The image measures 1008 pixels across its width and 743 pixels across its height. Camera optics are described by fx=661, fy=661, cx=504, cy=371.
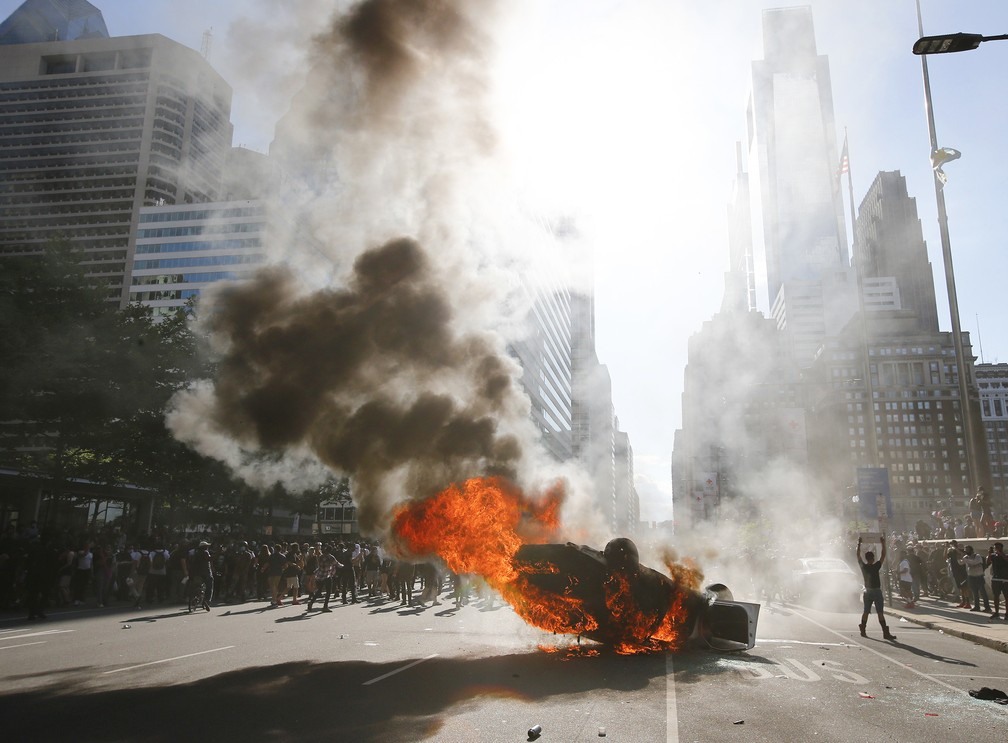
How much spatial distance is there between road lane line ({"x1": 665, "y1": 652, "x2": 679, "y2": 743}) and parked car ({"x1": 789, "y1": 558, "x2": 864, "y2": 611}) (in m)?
13.4

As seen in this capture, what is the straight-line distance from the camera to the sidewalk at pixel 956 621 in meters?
12.6

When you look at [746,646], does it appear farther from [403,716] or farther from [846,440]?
[846,440]

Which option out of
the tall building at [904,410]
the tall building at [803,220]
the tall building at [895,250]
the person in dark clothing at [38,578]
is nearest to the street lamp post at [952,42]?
the person in dark clothing at [38,578]

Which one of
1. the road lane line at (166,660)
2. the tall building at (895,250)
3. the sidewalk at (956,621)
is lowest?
the sidewalk at (956,621)

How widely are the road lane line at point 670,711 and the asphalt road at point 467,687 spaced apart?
0.03 m

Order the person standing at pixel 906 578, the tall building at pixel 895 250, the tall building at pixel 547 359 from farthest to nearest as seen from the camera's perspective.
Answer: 1. the tall building at pixel 895 250
2. the tall building at pixel 547 359
3. the person standing at pixel 906 578

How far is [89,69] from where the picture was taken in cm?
9594

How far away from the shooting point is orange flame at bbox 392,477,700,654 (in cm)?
1032

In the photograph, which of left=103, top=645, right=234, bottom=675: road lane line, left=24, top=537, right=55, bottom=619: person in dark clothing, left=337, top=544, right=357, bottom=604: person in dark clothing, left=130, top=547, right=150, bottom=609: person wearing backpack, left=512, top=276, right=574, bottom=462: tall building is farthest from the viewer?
left=512, top=276, right=574, bottom=462: tall building

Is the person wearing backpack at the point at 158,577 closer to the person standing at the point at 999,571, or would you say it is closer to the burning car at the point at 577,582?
the burning car at the point at 577,582

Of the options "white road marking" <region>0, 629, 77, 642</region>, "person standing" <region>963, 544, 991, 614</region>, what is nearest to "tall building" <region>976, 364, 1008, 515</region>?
"person standing" <region>963, 544, 991, 614</region>

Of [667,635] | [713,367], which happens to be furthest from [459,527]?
[713,367]

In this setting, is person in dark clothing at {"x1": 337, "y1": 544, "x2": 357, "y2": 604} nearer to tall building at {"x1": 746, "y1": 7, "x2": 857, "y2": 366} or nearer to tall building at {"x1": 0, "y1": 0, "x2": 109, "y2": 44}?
tall building at {"x1": 0, "y1": 0, "x2": 109, "y2": 44}

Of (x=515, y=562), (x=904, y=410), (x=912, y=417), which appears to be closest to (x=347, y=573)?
(x=515, y=562)
